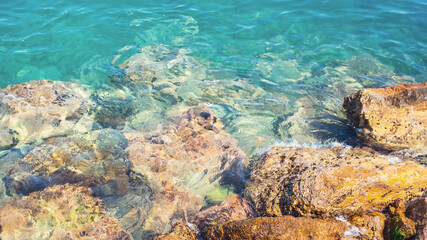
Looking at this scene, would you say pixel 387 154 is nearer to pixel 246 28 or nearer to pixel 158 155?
pixel 158 155

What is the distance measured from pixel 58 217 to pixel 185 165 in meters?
1.70

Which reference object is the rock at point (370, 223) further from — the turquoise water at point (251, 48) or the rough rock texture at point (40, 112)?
the rough rock texture at point (40, 112)

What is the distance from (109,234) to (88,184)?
88cm

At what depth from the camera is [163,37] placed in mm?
8227

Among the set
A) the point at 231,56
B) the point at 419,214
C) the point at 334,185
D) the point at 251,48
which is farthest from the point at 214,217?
the point at 251,48

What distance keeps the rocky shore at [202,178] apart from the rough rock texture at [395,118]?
2 cm

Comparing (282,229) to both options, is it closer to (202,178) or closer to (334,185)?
(334,185)

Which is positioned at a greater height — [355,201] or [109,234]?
[355,201]

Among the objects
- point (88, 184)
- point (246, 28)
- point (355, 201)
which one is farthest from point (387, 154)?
point (246, 28)

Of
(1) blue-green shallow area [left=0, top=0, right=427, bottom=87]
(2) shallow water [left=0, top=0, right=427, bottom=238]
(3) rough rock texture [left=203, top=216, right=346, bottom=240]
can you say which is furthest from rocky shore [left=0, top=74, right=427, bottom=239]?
(1) blue-green shallow area [left=0, top=0, right=427, bottom=87]

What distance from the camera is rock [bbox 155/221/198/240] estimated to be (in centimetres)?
300

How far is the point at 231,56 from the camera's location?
24.9 feet

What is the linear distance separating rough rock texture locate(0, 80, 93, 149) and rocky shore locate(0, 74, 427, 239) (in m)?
0.03

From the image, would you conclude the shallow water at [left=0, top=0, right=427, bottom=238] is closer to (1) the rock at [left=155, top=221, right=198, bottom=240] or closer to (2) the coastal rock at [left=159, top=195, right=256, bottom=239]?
(2) the coastal rock at [left=159, top=195, right=256, bottom=239]
